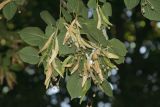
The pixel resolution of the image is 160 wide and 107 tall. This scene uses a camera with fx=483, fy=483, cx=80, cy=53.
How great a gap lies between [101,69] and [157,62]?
4.08 m

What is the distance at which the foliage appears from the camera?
4.81 feet

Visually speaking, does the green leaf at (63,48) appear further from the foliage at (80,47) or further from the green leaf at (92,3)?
the green leaf at (92,3)

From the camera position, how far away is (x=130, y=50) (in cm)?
569

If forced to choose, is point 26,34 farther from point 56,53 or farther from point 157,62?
point 157,62

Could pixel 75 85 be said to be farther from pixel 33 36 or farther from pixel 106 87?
pixel 33 36

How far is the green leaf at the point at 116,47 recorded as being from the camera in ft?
5.26

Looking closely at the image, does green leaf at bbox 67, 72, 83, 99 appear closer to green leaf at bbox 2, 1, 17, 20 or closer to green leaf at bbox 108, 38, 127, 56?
green leaf at bbox 108, 38, 127, 56

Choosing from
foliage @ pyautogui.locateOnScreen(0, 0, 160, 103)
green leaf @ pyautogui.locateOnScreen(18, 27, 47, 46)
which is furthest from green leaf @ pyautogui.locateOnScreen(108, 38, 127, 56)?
green leaf @ pyautogui.locateOnScreen(18, 27, 47, 46)

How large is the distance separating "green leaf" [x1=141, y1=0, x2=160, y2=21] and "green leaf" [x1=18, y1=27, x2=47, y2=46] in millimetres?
358

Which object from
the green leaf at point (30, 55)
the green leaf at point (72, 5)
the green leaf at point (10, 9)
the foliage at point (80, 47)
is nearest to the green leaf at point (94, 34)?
the foliage at point (80, 47)

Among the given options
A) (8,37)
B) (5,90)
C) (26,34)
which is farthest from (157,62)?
(26,34)

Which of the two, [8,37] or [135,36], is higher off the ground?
Answer: [8,37]

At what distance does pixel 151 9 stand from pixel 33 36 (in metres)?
0.44

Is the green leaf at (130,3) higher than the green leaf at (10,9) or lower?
higher
